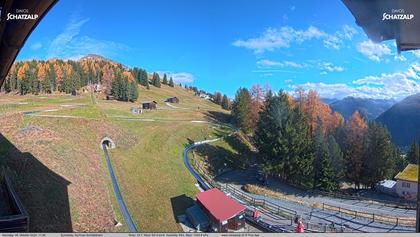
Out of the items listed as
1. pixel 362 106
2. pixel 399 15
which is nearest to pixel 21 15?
pixel 399 15

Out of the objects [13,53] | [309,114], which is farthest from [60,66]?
[309,114]

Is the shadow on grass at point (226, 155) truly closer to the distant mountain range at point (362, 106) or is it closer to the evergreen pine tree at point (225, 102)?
the evergreen pine tree at point (225, 102)

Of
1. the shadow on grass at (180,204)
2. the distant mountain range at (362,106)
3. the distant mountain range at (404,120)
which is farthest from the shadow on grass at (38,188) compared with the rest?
the distant mountain range at (404,120)

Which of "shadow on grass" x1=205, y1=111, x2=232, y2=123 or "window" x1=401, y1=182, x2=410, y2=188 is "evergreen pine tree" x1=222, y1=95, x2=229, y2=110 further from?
"window" x1=401, y1=182, x2=410, y2=188

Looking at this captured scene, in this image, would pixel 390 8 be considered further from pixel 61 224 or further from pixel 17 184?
pixel 17 184

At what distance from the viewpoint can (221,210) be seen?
2.94 m

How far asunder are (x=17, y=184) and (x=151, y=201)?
1199mm

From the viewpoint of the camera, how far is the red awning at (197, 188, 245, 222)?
292cm

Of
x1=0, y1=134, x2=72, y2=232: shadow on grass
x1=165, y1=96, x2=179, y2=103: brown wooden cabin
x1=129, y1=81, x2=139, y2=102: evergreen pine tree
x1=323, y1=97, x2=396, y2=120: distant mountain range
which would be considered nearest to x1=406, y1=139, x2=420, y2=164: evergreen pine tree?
x1=323, y1=97, x2=396, y2=120: distant mountain range

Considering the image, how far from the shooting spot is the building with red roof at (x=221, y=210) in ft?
9.03

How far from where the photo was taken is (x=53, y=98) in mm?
3480

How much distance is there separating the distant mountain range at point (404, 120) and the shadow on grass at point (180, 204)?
6.05 feet

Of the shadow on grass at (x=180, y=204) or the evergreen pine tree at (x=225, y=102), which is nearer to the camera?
the shadow on grass at (x=180, y=204)

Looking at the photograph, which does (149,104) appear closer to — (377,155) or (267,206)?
(267,206)
